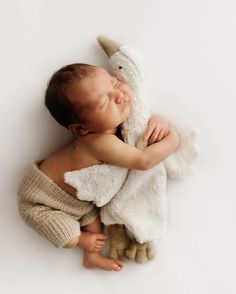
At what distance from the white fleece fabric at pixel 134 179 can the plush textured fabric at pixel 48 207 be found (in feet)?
0.14

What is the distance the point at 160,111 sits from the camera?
1.12m

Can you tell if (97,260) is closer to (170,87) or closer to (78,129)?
(78,129)

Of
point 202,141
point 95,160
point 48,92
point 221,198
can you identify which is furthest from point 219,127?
point 48,92

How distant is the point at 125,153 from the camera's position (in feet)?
3.38

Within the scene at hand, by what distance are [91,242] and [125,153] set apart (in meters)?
0.25

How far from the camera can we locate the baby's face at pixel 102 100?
3.13ft

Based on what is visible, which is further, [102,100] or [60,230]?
[60,230]

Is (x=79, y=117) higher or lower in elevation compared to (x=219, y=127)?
higher

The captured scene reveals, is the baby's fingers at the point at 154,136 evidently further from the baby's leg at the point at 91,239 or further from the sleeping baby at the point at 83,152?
the baby's leg at the point at 91,239

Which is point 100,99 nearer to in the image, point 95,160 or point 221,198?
point 95,160

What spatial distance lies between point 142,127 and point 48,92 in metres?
0.23

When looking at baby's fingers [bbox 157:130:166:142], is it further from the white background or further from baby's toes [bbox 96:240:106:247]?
baby's toes [bbox 96:240:106:247]

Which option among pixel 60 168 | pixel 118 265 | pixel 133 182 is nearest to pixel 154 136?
pixel 133 182

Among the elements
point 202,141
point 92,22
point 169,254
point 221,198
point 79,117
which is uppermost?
point 92,22
